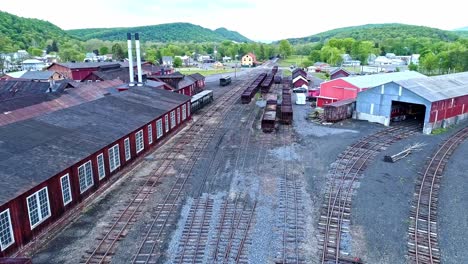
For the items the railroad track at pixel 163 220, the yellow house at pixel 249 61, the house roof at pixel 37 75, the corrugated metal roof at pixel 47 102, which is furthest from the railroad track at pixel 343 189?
the yellow house at pixel 249 61

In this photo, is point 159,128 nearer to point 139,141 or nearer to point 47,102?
point 139,141

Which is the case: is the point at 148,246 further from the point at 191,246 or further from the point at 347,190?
the point at 347,190

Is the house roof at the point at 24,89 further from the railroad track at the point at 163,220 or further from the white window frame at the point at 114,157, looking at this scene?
the railroad track at the point at 163,220

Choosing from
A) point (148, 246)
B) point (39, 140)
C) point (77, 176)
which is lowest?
point (148, 246)

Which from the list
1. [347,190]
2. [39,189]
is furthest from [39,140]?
[347,190]

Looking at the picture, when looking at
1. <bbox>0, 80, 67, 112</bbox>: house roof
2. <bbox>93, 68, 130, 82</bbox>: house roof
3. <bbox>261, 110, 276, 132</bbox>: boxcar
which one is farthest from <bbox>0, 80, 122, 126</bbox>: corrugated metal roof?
<bbox>261, 110, 276, 132</bbox>: boxcar

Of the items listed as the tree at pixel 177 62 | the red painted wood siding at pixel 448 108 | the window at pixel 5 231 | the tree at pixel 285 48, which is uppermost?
the tree at pixel 285 48

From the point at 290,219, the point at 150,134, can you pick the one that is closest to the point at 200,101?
the point at 150,134
